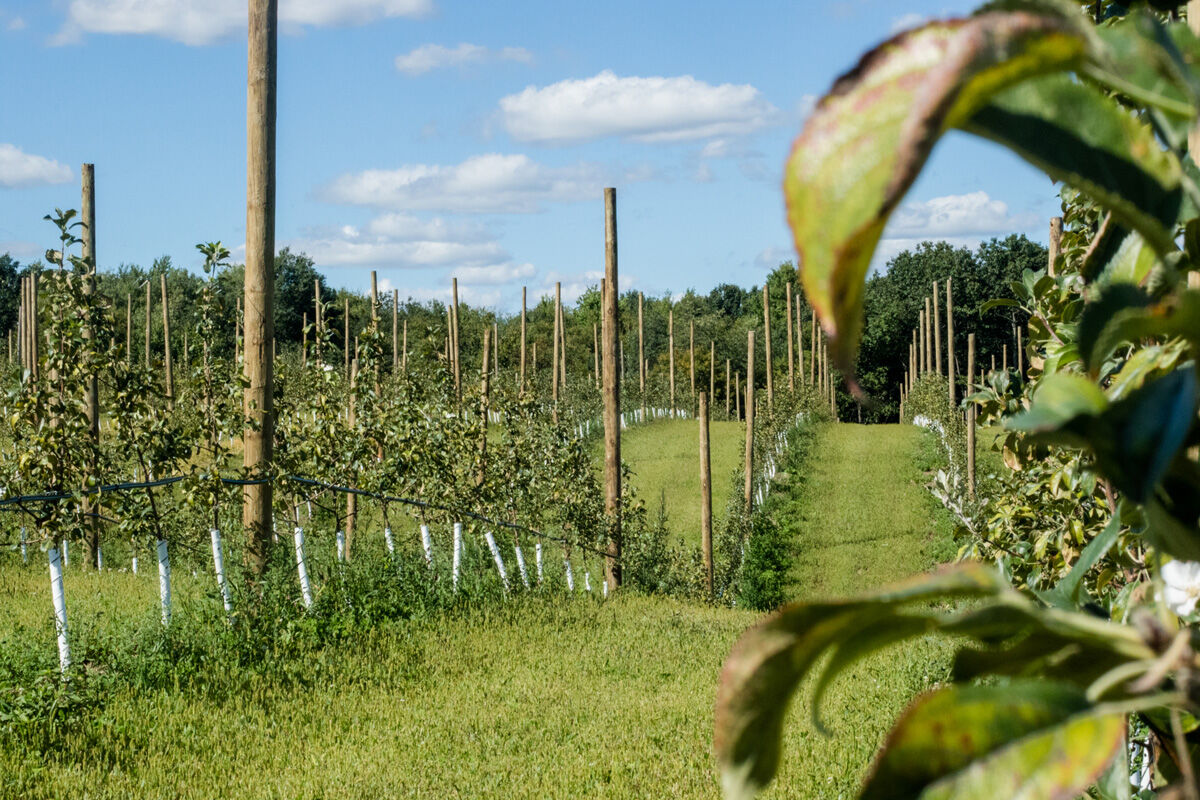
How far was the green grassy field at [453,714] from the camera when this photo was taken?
17.6 feet

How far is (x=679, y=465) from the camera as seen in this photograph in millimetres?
28109

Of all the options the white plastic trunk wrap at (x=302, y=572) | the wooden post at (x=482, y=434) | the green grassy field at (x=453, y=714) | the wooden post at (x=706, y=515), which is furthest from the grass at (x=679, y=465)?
the white plastic trunk wrap at (x=302, y=572)

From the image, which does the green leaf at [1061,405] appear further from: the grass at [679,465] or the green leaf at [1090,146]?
the grass at [679,465]

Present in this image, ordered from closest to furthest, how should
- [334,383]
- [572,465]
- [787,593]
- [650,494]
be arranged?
[334,383]
[572,465]
[787,593]
[650,494]

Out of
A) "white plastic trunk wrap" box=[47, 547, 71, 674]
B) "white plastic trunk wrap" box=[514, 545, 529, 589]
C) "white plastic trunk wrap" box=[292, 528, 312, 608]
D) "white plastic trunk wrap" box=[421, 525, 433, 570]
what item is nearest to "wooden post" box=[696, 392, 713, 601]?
"white plastic trunk wrap" box=[514, 545, 529, 589]

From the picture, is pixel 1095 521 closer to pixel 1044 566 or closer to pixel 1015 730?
pixel 1044 566

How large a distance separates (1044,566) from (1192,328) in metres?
3.00

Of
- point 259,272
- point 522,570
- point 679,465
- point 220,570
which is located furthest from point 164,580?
point 679,465

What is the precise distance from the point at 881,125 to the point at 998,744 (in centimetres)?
25

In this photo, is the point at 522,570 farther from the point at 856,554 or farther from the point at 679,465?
the point at 679,465

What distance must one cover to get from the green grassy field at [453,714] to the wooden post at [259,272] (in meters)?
0.77

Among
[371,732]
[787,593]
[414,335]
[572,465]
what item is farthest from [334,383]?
[414,335]

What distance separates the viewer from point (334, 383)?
34.0 feet

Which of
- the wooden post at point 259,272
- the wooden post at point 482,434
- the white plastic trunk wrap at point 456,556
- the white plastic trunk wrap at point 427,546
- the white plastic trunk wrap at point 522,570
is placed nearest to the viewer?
the wooden post at point 259,272
